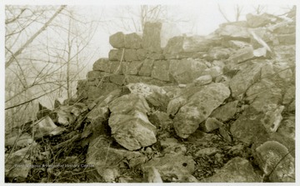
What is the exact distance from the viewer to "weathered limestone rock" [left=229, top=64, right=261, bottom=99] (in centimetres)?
373

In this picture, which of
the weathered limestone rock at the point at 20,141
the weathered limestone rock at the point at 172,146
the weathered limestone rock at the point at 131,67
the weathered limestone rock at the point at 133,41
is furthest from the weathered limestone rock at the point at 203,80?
the weathered limestone rock at the point at 20,141

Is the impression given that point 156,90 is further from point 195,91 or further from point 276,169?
point 276,169

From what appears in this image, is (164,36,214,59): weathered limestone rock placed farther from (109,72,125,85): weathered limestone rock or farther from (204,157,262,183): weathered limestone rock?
(204,157,262,183): weathered limestone rock

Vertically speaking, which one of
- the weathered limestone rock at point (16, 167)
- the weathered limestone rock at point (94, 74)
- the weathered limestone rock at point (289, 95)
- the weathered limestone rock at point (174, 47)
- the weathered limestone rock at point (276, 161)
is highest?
the weathered limestone rock at point (174, 47)

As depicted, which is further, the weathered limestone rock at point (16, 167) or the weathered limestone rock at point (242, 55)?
the weathered limestone rock at point (242, 55)

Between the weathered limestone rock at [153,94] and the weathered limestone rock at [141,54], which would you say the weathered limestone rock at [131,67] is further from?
the weathered limestone rock at [153,94]

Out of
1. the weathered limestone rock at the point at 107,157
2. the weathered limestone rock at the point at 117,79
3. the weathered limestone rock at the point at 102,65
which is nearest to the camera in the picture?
the weathered limestone rock at the point at 107,157

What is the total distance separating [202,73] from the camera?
4188mm

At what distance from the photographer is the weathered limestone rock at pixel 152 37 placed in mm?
4914

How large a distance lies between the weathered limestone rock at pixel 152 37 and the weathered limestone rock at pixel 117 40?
0.51 meters

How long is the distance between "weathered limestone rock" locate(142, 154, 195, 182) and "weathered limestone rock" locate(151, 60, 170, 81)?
1716 millimetres

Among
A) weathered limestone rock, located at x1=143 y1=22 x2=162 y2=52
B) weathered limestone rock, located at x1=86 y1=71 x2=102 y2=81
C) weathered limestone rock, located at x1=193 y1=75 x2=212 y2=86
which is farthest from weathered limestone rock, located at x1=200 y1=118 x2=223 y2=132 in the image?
weathered limestone rock, located at x1=86 y1=71 x2=102 y2=81

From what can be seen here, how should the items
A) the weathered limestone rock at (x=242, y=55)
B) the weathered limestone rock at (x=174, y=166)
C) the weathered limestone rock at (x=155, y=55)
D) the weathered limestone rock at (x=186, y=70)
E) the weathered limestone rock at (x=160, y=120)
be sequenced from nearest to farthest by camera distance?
the weathered limestone rock at (x=174, y=166), the weathered limestone rock at (x=160, y=120), the weathered limestone rock at (x=242, y=55), the weathered limestone rock at (x=186, y=70), the weathered limestone rock at (x=155, y=55)
